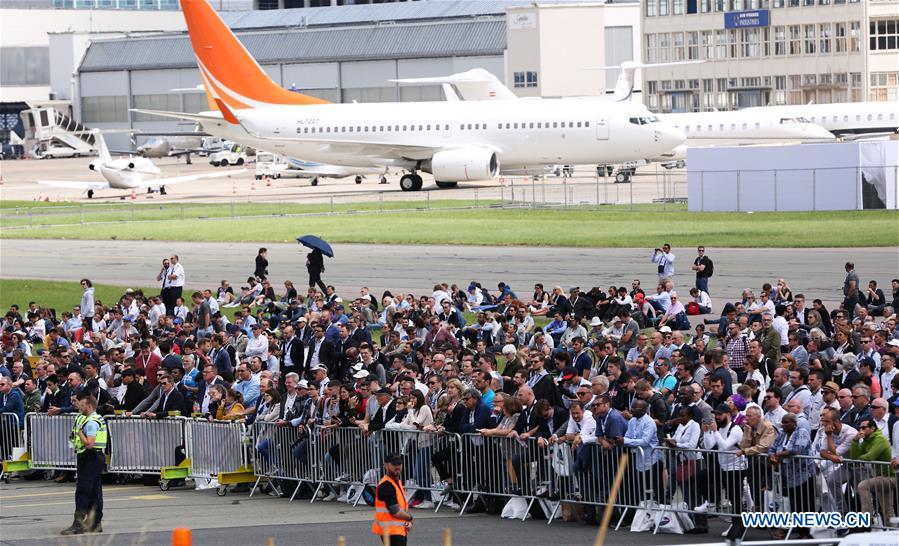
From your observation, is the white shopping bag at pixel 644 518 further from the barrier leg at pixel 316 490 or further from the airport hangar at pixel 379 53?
the airport hangar at pixel 379 53

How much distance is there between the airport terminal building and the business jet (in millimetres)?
40419

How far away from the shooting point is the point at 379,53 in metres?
114

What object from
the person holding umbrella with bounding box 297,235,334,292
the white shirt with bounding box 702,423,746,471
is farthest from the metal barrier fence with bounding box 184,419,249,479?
the person holding umbrella with bounding box 297,235,334,292

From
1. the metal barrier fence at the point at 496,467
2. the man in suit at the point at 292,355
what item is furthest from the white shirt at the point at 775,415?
the man in suit at the point at 292,355

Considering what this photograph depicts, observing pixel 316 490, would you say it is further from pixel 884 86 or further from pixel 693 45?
pixel 693 45

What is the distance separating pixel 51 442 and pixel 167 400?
1.93 meters

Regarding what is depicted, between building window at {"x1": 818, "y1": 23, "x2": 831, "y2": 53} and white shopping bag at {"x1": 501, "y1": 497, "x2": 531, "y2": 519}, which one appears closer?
white shopping bag at {"x1": 501, "y1": 497, "x2": 531, "y2": 519}

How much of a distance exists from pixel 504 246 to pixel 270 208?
19394 millimetres

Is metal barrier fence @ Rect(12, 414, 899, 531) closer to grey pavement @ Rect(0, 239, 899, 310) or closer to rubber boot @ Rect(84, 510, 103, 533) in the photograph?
rubber boot @ Rect(84, 510, 103, 533)

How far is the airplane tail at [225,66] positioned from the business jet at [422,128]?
0.15 ft

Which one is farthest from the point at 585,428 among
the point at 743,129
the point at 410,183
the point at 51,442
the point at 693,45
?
the point at 693,45

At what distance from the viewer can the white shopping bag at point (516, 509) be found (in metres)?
15.7

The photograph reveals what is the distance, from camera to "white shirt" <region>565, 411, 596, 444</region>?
15.2 m

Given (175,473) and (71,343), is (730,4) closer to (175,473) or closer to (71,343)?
(71,343)
